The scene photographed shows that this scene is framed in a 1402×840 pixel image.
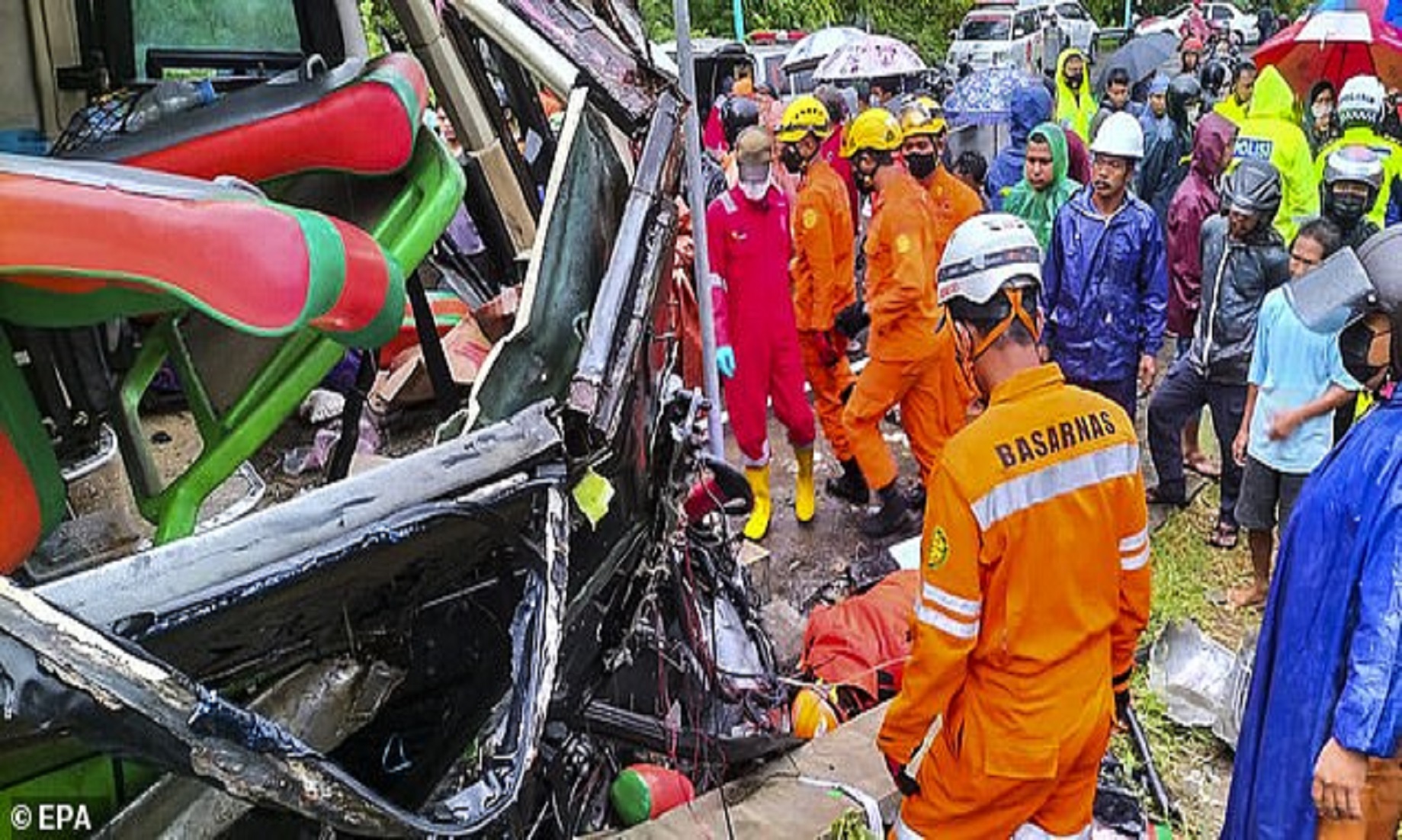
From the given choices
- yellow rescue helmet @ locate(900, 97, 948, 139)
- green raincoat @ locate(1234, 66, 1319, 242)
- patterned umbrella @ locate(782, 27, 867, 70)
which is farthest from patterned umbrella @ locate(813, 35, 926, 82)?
green raincoat @ locate(1234, 66, 1319, 242)

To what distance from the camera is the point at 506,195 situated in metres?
4.08

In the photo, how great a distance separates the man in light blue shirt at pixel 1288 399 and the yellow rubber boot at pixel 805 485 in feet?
6.14

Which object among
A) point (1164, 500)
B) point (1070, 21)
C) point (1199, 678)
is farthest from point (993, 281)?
point (1070, 21)

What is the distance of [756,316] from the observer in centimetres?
573

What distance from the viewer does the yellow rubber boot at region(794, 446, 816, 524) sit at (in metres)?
5.94

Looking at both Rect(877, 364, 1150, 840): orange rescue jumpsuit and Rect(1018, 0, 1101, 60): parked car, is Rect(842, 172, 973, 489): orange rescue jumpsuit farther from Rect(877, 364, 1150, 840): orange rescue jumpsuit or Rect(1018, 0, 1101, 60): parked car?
Rect(1018, 0, 1101, 60): parked car

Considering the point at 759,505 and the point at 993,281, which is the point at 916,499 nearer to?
the point at 759,505

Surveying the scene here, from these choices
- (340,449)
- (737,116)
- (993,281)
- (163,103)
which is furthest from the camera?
(737,116)

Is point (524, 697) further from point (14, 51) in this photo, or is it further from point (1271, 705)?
point (14, 51)

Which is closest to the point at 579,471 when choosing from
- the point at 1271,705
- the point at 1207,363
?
the point at 1271,705

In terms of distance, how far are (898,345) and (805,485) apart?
91 centimetres

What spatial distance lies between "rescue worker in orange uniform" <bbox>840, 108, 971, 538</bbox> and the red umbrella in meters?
5.40

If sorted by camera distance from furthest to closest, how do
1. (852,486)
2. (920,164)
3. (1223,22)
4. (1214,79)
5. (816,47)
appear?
(1223,22)
(816,47)
(1214,79)
(920,164)
(852,486)

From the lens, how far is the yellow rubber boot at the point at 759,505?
5.81m
